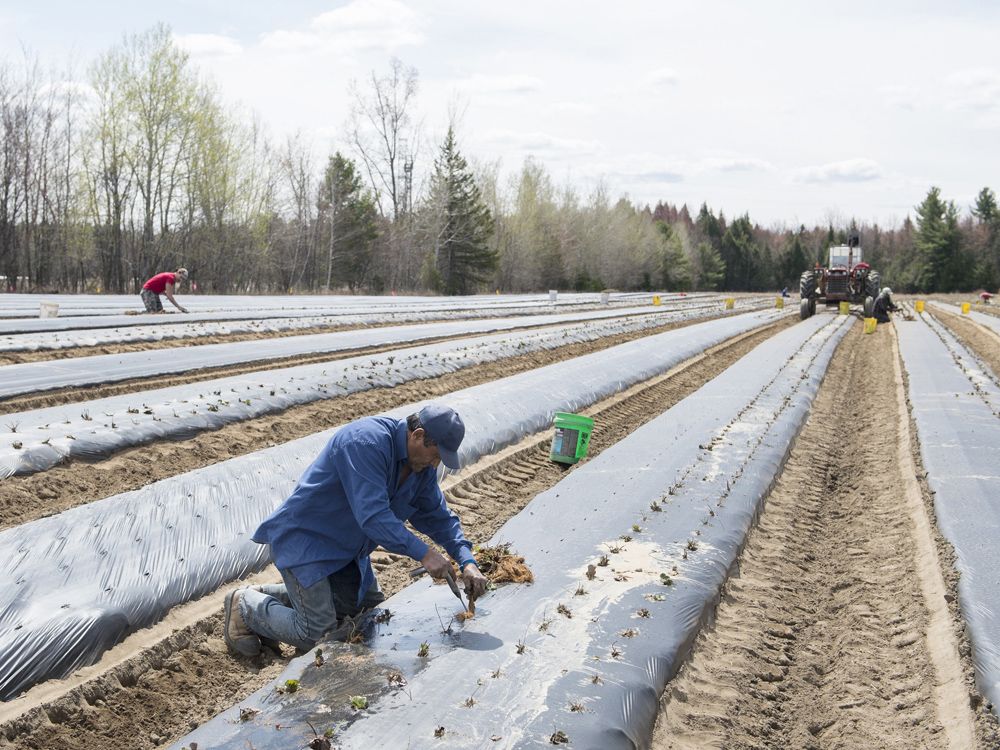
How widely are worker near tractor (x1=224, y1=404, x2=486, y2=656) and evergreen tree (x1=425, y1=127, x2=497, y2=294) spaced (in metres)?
40.1

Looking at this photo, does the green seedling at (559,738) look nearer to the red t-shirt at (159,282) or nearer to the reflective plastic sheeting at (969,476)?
the reflective plastic sheeting at (969,476)

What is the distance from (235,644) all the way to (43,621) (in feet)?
2.85

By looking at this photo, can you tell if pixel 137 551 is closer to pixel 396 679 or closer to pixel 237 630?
pixel 237 630

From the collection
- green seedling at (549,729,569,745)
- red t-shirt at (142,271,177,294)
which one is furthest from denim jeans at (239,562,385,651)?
red t-shirt at (142,271,177,294)

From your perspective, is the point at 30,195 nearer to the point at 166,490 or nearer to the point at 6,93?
the point at 6,93

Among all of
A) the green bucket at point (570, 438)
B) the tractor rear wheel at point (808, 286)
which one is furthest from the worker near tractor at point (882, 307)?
the green bucket at point (570, 438)

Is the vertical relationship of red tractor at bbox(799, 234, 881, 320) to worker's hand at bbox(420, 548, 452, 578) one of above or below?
above

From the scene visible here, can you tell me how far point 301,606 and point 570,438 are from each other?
4412 millimetres

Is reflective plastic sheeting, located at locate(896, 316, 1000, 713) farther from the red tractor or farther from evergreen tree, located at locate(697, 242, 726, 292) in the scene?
evergreen tree, located at locate(697, 242, 726, 292)

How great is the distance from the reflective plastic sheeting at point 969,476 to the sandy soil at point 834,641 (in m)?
0.11

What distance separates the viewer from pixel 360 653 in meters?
3.88

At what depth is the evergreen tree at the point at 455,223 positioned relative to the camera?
44.7m

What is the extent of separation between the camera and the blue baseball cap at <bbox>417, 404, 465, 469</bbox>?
371 cm

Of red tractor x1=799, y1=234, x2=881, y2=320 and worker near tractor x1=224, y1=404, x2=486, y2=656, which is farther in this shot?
red tractor x1=799, y1=234, x2=881, y2=320
